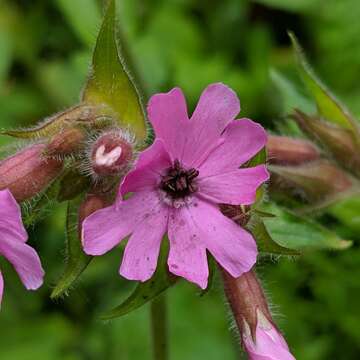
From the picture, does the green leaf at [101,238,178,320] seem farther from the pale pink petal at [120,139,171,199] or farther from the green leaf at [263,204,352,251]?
the green leaf at [263,204,352,251]

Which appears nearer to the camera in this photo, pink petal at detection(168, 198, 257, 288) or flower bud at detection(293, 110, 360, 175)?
pink petal at detection(168, 198, 257, 288)

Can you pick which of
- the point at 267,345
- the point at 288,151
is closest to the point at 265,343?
the point at 267,345

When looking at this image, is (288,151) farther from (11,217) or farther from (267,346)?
(11,217)

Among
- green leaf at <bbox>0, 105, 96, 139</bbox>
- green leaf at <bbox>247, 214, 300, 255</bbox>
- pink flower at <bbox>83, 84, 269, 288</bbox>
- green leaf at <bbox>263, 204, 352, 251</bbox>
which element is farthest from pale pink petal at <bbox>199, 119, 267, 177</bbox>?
green leaf at <bbox>263, 204, 352, 251</bbox>

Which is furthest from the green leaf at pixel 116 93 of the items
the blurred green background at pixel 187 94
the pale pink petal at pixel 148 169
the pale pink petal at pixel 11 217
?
the blurred green background at pixel 187 94

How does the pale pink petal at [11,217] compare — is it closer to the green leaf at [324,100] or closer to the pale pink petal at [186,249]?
the pale pink petal at [186,249]

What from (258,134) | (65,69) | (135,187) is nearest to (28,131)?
(135,187)

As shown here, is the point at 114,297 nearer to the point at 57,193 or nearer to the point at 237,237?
the point at 57,193
